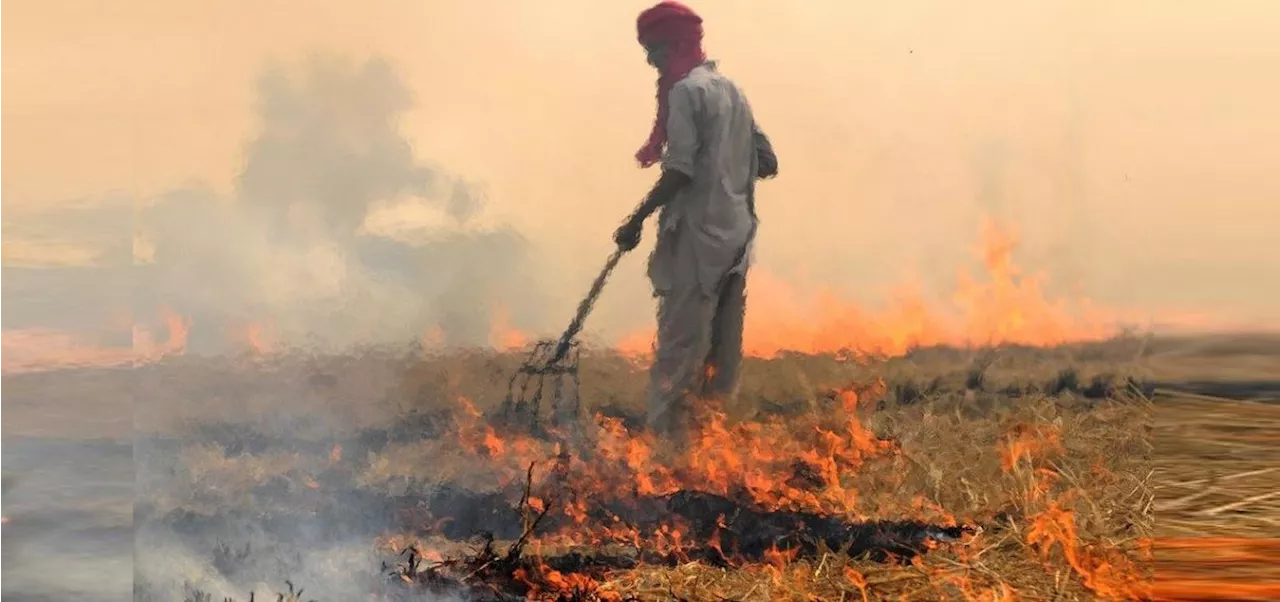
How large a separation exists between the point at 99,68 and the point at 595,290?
3.31 ft

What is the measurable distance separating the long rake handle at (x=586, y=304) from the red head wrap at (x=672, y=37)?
0.26m

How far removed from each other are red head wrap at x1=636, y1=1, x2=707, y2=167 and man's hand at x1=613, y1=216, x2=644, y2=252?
0.19 metres

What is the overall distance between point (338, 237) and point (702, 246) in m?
0.64

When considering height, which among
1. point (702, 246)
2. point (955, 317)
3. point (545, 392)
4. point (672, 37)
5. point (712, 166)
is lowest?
point (545, 392)

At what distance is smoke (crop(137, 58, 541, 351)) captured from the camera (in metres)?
2.30

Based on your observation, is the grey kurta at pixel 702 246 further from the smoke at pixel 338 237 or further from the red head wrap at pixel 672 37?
the smoke at pixel 338 237

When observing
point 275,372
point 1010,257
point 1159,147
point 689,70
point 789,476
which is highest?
point 689,70

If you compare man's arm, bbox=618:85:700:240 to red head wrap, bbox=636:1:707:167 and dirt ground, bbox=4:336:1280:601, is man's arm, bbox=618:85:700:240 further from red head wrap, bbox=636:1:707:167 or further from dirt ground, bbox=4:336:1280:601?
dirt ground, bbox=4:336:1280:601

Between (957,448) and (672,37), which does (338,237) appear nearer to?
(672,37)

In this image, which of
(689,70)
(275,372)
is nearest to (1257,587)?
(689,70)

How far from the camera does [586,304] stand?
7.49ft

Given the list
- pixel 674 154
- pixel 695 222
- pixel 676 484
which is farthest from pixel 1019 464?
pixel 674 154

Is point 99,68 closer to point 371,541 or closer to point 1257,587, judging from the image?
point 371,541

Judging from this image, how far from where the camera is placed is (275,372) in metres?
2.34
